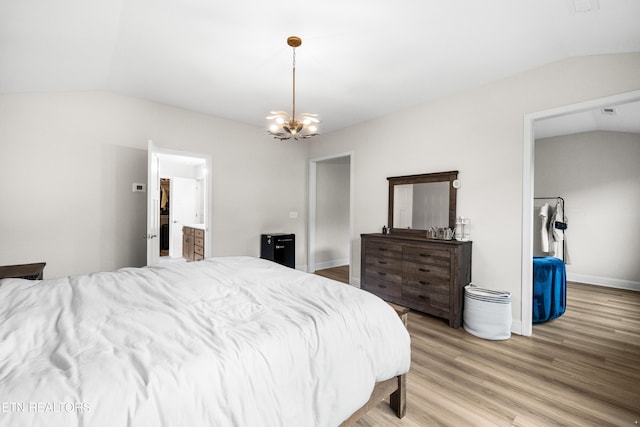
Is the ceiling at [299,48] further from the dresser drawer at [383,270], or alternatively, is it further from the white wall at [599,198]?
the white wall at [599,198]

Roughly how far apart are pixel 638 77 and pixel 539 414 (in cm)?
283

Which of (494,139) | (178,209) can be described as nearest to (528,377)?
(494,139)

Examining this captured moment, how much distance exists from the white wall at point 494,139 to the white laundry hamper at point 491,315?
0.91 ft

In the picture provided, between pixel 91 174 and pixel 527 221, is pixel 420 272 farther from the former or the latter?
pixel 91 174

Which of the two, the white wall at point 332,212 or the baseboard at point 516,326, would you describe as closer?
the baseboard at point 516,326

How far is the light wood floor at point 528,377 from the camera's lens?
1.73 m

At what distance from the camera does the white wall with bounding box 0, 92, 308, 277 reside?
117 inches

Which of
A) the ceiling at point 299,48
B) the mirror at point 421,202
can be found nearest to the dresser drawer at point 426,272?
the mirror at point 421,202

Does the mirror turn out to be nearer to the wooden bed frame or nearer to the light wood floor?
the light wood floor

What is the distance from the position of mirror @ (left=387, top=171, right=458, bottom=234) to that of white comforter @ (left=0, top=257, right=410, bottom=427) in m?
2.36

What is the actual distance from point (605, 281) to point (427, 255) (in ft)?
13.0

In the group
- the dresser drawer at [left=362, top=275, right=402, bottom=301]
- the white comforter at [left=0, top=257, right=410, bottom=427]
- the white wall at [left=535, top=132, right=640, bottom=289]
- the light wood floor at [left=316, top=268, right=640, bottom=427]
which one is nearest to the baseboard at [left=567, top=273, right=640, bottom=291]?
the white wall at [left=535, top=132, right=640, bottom=289]

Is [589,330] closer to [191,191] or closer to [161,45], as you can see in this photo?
[161,45]

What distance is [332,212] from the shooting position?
612 centimetres
